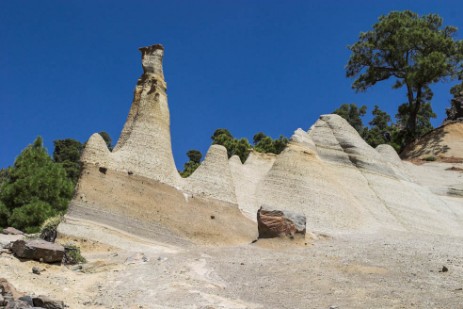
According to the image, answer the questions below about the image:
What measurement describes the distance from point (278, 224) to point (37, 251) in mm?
7880

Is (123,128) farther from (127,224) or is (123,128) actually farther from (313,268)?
(313,268)

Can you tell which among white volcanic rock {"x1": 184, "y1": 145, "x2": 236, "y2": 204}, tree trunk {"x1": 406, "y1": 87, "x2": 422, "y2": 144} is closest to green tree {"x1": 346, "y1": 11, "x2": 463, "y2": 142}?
tree trunk {"x1": 406, "y1": 87, "x2": 422, "y2": 144}

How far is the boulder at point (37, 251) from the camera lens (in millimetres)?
15125

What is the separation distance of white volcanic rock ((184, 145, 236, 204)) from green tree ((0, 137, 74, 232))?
9291mm

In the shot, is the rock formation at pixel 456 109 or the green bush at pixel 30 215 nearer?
the green bush at pixel 30 215

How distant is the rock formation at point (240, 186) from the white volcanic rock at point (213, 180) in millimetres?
39

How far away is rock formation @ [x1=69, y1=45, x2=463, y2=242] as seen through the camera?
64.7ft

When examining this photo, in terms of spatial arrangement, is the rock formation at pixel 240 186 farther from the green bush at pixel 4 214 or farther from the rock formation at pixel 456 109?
the rock formation at pixel 456 109

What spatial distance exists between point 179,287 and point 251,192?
11130 mm

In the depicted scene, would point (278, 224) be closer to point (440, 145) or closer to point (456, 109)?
point (440, 145)

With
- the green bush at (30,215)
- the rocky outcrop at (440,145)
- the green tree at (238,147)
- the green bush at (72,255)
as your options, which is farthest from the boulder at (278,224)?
the green tree at (238,147)

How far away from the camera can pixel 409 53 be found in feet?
142

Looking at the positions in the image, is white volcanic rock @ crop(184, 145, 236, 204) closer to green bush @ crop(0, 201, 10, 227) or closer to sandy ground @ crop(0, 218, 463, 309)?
sandy ground @ crop(0, 218, 463, 309)

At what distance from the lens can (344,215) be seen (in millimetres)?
24359
